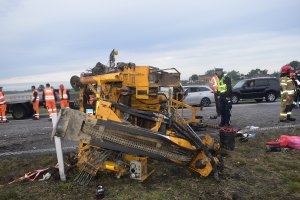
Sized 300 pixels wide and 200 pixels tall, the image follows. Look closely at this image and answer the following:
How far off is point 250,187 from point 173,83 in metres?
2.92

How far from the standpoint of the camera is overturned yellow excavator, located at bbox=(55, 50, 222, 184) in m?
4.66

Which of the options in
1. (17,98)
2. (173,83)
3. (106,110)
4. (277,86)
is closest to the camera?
(106,110)

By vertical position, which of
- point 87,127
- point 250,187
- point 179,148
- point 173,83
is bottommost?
point 250,187

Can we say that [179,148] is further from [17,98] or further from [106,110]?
[17,98]

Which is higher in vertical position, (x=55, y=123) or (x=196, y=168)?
(x=55, y=123)

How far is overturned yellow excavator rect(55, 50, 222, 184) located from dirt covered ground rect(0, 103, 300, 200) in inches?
8.7

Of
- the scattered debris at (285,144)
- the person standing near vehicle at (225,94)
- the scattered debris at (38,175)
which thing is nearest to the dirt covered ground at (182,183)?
the scattered debris at (38,175)

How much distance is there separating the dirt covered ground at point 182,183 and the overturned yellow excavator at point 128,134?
221 mm

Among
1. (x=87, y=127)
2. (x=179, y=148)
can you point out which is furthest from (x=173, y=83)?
(x=87, y=127)

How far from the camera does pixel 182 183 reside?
5.03 metres

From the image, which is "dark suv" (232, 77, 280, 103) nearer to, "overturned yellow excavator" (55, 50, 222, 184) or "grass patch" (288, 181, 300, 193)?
"overturned yellow excavator" (55, 50, 222, 184)

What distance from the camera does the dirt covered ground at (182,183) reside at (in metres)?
4.65

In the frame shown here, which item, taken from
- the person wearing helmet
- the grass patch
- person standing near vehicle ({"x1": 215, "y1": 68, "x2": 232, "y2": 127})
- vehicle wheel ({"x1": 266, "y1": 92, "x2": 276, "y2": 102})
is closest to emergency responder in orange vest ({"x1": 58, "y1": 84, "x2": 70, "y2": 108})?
person standing near vehicle ({"x1": 215, "y1": 68, "x2": 232, "y2": 127})

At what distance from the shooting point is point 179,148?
4965 millimetres
